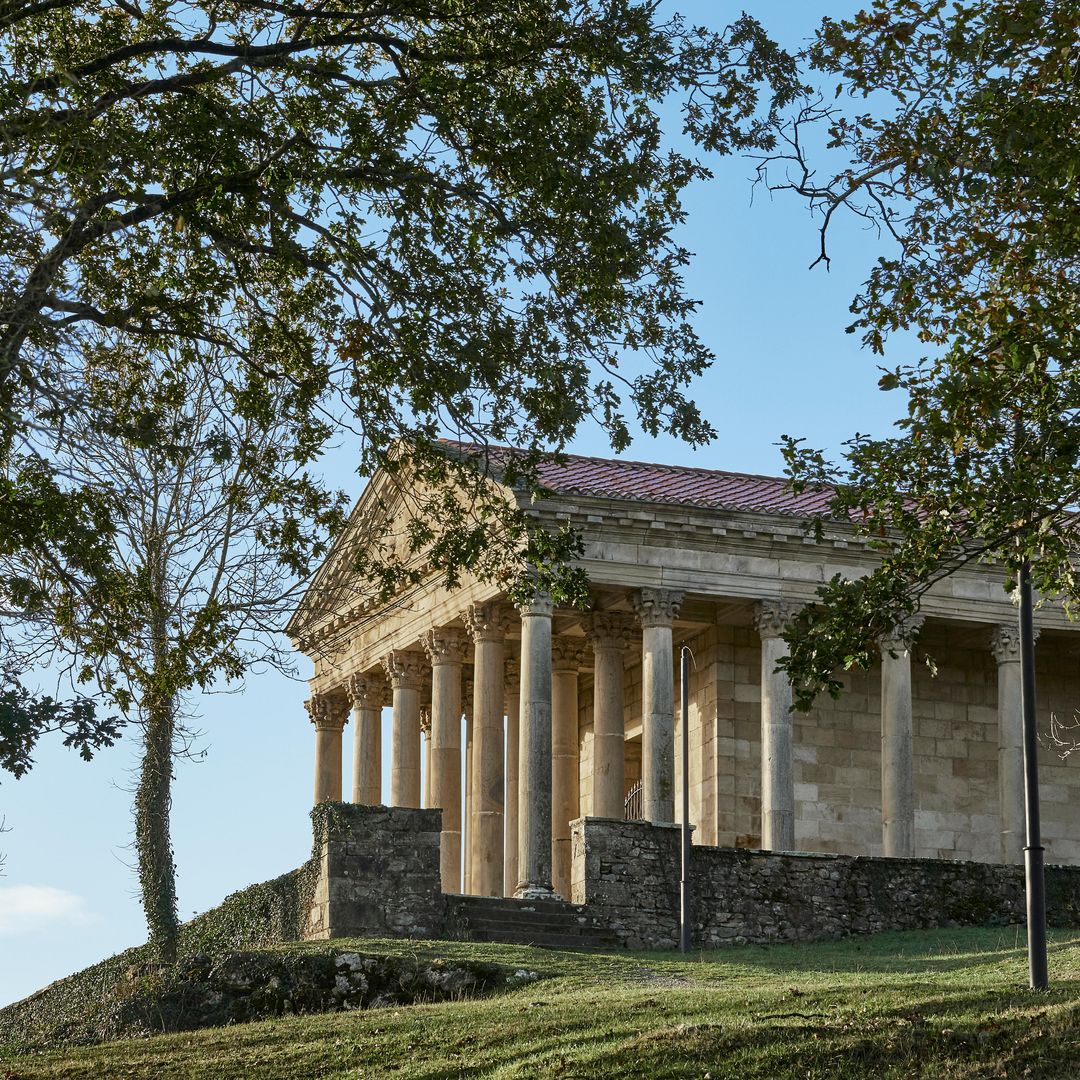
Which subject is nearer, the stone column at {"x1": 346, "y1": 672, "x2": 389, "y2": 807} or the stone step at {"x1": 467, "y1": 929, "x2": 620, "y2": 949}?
the stone step at {"x1": 467, "y1": 929, "x2": 620, "y2": 949}

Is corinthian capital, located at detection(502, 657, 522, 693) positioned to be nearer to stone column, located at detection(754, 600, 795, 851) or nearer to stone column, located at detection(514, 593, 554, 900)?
stone column, located at detection(514, 593, 554, 900)

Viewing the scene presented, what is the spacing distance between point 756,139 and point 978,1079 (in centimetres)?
905

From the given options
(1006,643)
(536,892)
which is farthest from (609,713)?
(1006,643)

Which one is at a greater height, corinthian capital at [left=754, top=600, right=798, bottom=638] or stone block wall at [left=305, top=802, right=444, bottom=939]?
corinthian capital at [left=754, top=600, right=798, bottom=638]

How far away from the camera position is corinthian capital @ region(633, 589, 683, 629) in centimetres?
3947

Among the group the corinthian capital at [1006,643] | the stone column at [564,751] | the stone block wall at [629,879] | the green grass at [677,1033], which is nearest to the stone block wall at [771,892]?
the stone block wall at [629,879]

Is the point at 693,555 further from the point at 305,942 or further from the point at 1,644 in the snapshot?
the point at 1,644

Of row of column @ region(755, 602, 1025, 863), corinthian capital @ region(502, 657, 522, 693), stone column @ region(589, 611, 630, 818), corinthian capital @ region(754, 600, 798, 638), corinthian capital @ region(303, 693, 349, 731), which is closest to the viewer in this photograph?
row of column @ region(755, 602, 1025, 863)

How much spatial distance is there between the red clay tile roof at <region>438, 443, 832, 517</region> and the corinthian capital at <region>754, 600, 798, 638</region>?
70.3 inches

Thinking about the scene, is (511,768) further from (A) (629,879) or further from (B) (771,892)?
(B) (771,892)

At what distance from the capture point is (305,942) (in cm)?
2892

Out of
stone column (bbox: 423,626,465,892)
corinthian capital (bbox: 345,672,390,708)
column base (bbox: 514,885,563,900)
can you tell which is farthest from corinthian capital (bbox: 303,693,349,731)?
column base (bbox: 514,885,563,900)

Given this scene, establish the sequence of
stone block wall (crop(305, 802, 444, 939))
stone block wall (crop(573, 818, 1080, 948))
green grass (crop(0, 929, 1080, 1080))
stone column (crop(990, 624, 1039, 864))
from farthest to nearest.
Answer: stone column (crop(990, 624, 1039, 864)) < stone block wall (crop(573, 818, 1080, 948)) < stone block wall (crop(305, 802, 444, 939)) < green grass (crop(0, 929, 1080, 1080))

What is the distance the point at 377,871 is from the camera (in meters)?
31.5
